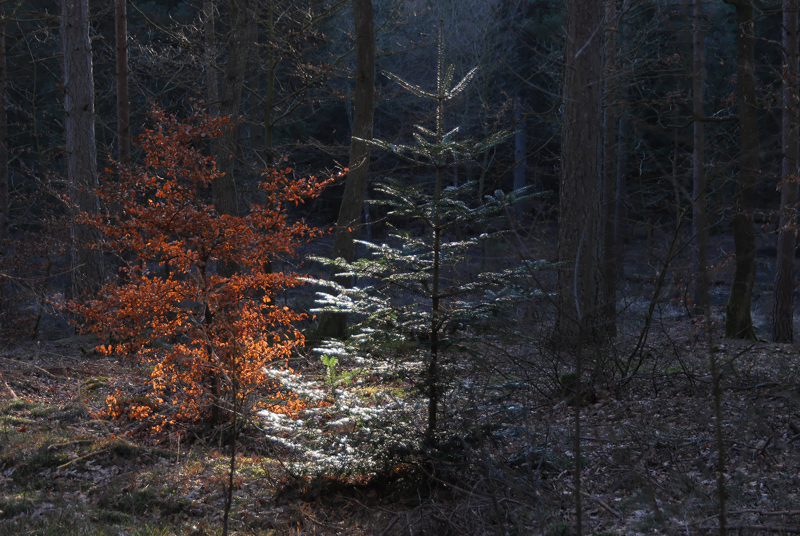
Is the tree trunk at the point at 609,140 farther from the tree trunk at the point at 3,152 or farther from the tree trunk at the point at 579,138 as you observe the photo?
the tree trunk at the point at 3,152

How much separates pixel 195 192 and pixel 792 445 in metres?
6.08

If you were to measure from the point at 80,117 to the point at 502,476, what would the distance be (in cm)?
1159

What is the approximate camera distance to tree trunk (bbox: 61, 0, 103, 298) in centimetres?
1202

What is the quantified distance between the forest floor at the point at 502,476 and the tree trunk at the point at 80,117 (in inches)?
209

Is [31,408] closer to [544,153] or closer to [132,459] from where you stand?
[132,459]

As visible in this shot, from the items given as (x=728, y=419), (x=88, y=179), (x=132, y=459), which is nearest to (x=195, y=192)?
(x=132, y=459)

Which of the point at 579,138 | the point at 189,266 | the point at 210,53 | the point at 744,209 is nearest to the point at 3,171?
the point at 210,53

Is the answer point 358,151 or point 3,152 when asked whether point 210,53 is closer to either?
point 358,151

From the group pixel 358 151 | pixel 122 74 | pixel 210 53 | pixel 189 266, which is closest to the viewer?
pixel 189 266

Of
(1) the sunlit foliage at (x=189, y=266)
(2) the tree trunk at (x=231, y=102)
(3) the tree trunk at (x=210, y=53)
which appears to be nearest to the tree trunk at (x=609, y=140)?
(1) the sunlit foliage at (x=189, y=266)

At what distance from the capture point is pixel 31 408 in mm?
8086

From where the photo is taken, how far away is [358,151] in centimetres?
1154

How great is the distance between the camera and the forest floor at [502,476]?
398 cm

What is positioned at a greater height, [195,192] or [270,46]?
[270,46]
